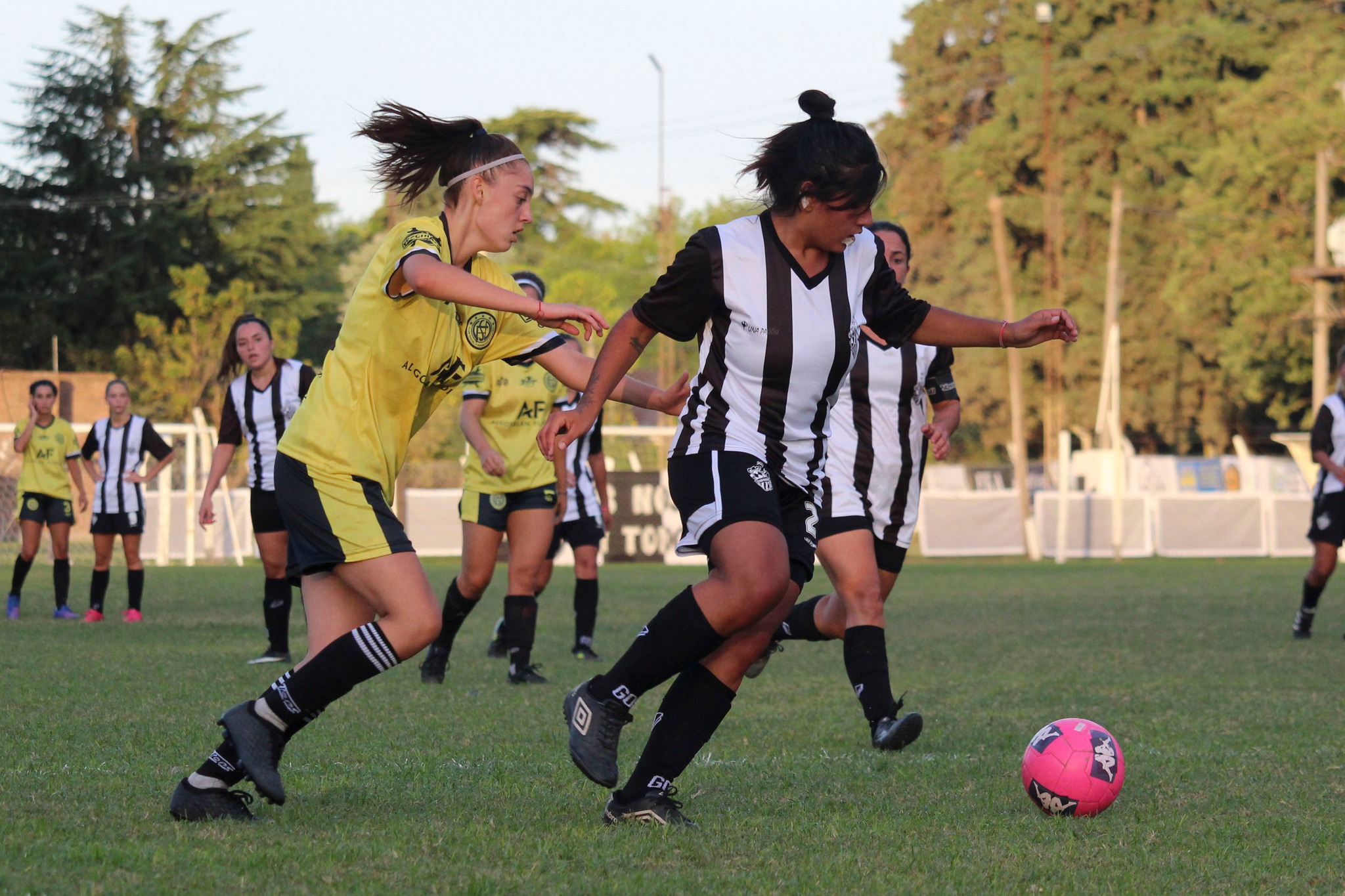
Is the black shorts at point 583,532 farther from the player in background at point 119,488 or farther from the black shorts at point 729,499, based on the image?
the black shorts at point 729,499

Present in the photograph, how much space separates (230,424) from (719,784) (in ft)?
18.7

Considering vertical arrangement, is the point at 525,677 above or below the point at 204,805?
below

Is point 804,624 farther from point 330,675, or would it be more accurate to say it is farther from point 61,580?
point 61,580

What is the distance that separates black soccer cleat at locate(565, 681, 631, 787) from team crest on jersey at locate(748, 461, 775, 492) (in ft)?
2.38

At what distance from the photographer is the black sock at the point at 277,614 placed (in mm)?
9750

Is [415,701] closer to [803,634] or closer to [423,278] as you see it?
[803,634]

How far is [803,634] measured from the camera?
6902 mm

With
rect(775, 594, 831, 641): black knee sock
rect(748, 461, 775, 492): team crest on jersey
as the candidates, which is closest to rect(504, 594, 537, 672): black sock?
rect(775, 594, 831, 641): black knee sock

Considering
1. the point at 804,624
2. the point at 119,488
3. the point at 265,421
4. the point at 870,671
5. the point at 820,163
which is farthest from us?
the point at 119,488

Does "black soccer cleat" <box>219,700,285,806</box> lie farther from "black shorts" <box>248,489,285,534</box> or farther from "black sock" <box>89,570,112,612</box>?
"black sock" <box>89,570,112,612</box>

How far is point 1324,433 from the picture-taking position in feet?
39.3

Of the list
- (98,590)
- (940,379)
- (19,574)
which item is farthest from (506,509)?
(19,574)

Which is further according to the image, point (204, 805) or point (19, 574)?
point (19, 574)

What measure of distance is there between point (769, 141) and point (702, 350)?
2.04ft
